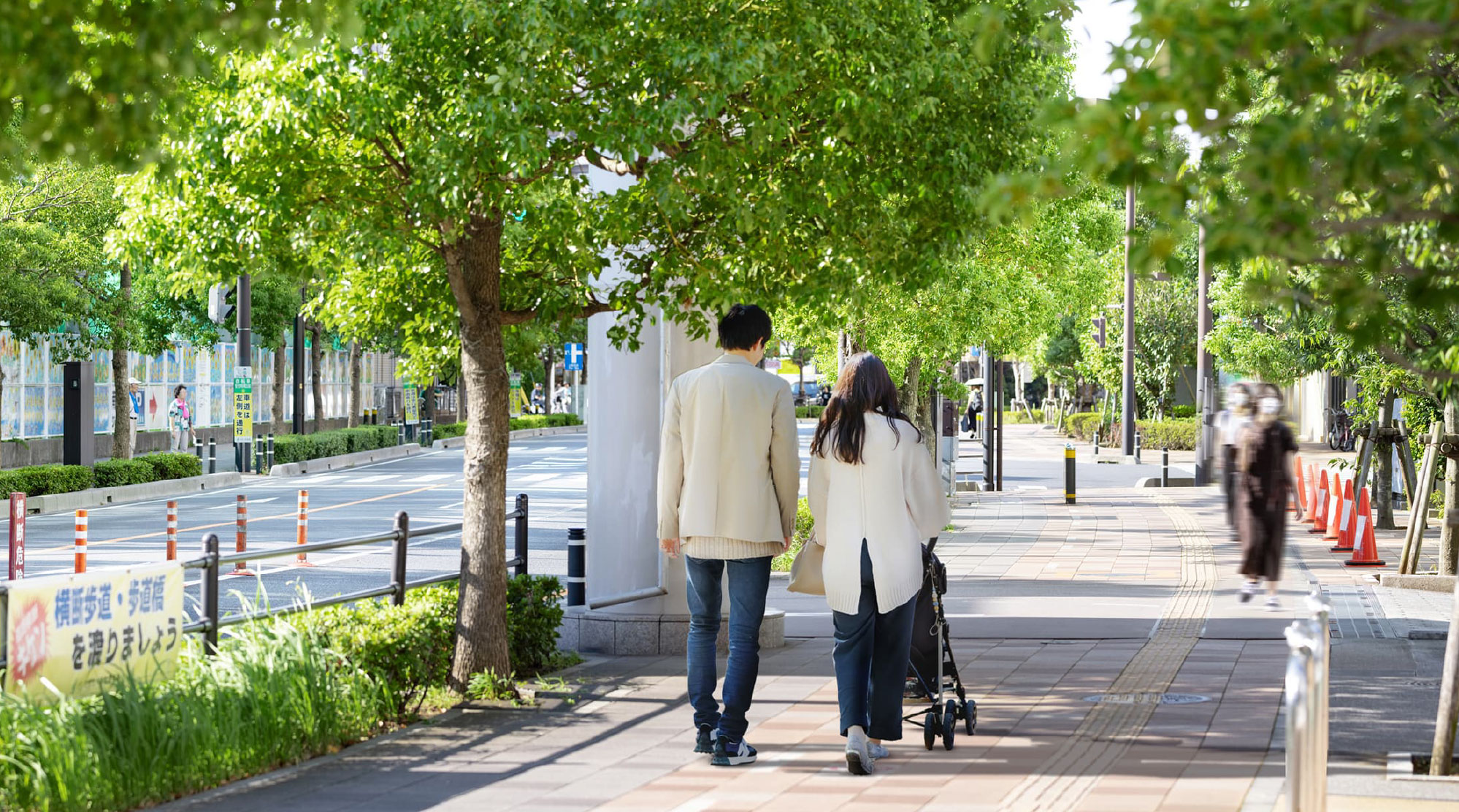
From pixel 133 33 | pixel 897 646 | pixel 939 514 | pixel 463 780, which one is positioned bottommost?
pixel 463 780

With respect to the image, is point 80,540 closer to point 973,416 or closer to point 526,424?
point 973,416

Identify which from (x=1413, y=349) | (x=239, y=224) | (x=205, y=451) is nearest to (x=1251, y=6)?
(x=239, y=224)

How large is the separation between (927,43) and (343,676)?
423 cm

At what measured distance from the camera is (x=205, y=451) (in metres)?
32.3

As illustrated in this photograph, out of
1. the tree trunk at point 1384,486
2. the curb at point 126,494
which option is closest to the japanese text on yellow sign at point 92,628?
the curb at point 126,494

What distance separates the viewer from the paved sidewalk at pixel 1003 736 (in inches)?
262

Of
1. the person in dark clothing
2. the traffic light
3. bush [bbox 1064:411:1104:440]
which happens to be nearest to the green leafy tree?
the traffic light

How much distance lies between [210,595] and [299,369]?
112 ft

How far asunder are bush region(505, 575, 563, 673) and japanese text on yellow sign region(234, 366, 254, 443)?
958 inches

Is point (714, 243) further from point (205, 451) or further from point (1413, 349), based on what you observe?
point (205, 451)

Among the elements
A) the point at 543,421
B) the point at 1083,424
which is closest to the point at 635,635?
the point at 1083,424

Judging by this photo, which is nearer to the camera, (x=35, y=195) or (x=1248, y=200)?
(x=1248, y=200)

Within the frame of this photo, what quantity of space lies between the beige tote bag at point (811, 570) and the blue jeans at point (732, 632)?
0.15 m

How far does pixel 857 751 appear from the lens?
6.96 meters
